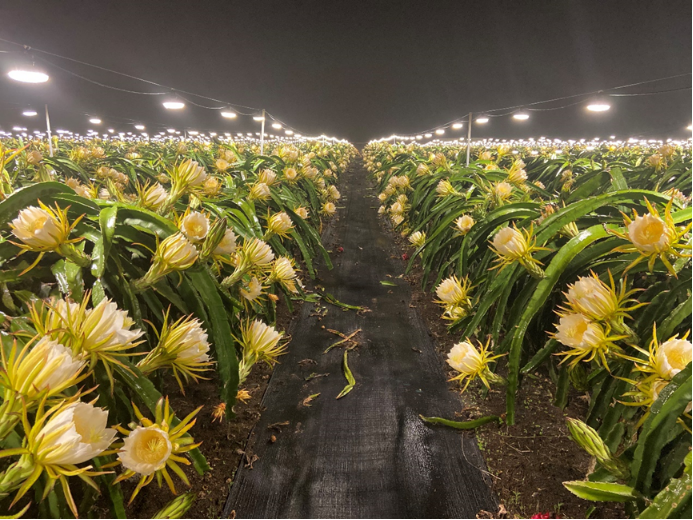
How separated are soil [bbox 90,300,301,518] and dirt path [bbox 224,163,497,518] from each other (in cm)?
3

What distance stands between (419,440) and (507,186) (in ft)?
2.86

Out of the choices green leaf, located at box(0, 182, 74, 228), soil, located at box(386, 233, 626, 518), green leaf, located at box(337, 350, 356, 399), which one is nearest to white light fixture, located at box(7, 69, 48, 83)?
green leaf, located at box(0, 182, 74, 228)

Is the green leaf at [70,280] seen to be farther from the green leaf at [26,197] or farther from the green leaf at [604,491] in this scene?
the green leaf at [604,491]

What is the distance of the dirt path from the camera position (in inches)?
32.8

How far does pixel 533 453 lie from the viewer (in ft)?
3.08

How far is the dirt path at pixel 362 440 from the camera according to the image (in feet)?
2.74

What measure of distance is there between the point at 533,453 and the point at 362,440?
42cm

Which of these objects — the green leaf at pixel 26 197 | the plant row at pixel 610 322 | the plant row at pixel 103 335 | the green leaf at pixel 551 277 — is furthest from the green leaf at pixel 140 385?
the green leaf at pixel 551 277

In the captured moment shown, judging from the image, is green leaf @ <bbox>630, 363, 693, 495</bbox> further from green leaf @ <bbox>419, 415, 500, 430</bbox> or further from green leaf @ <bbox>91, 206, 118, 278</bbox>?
green leaf @ <bbox>91, 206, 118, 278</bbox>

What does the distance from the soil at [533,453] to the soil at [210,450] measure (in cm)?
57

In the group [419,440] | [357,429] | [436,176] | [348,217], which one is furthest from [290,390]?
[348,217]

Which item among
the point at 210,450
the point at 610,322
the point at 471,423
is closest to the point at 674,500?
the point at 610,322

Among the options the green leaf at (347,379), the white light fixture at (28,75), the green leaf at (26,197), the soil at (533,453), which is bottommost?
the soil at (533,453)

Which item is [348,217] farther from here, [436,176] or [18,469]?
[18,469]
